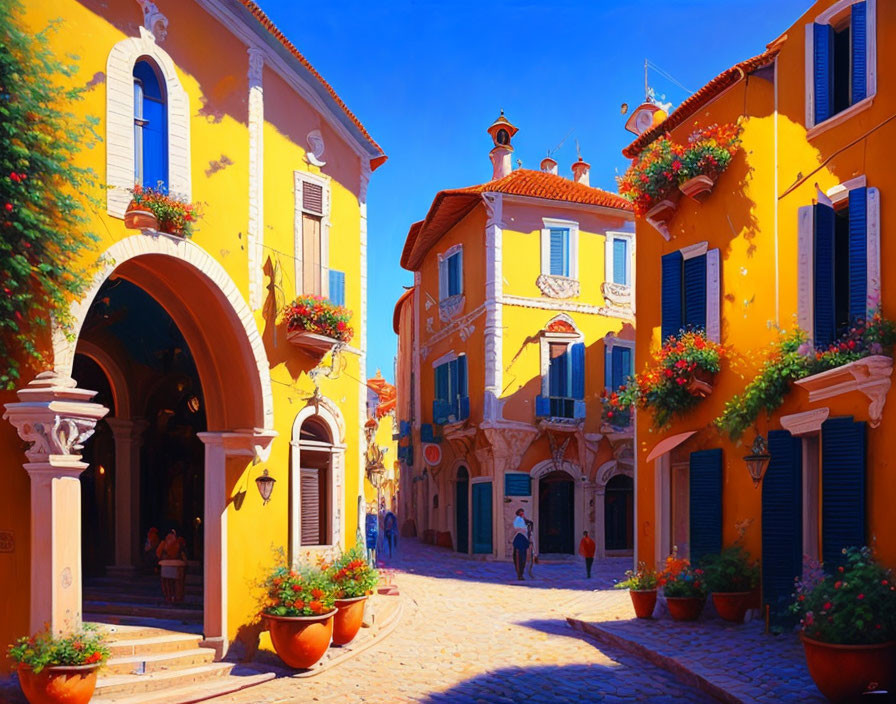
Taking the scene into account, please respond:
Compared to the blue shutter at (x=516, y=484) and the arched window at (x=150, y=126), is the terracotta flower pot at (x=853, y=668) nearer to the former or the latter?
the arched window at (x=150, y=126)

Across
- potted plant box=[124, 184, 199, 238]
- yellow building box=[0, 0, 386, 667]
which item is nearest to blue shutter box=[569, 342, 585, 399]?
yellow building box=[0, 0, 386, 667]

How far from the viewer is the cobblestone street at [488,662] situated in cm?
1007

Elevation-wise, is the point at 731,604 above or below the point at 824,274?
below

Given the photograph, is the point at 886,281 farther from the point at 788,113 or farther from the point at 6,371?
the point at 6,371

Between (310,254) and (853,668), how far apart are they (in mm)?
9555

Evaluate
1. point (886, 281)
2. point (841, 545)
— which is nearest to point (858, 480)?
point (841, 545)

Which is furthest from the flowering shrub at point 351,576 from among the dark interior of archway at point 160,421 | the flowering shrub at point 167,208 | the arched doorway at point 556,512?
the arched doorway at point 556,512

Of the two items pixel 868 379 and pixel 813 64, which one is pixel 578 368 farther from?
pixel 868 379

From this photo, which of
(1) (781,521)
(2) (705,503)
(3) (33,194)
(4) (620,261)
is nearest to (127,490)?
(3) (33,194)

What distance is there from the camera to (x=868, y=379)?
10.7m

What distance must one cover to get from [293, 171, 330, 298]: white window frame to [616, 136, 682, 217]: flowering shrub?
19.3 feet

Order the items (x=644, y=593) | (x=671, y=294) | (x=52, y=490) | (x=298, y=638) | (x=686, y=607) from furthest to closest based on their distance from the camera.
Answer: (x=671, y=294) < (x=644, y=593) < (x=686, y=607) < (x=298, y=638) < (x=52, y=490)

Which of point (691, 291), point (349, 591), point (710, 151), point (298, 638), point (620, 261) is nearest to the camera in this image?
point (298, 638)

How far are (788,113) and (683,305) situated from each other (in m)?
3.95
